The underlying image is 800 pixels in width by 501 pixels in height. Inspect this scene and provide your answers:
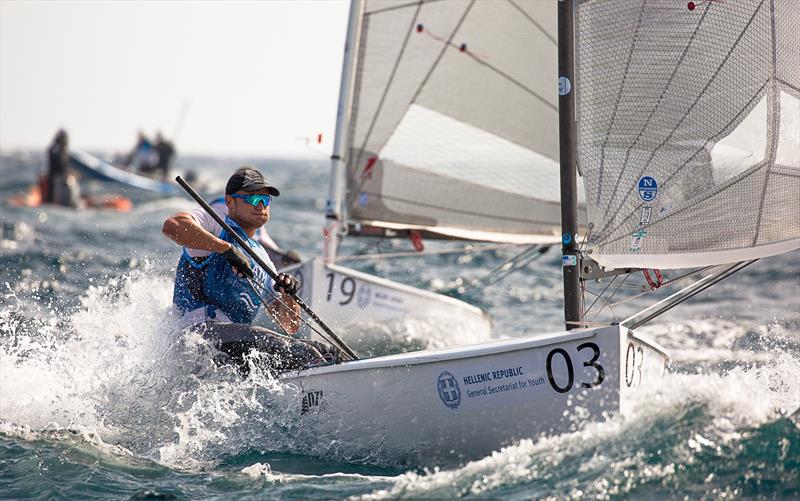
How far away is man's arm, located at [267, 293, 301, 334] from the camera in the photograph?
16.5ft

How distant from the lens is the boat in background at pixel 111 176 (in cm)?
2320

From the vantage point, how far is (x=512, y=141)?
7605 mm

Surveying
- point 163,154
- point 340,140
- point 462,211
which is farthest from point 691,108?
point 163,154

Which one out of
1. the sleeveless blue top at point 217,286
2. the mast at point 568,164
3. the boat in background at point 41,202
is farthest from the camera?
the boat in background at point 41,202

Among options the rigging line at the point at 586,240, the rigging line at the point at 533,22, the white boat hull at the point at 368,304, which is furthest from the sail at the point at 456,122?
the rigging line at the point at 586,240

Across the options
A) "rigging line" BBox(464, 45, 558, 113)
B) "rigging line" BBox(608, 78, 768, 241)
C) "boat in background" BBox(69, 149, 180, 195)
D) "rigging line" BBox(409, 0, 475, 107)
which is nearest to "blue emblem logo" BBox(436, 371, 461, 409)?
"rigging line" BBox(608, 78, 768, 241)

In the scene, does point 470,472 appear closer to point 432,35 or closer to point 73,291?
point 432,35

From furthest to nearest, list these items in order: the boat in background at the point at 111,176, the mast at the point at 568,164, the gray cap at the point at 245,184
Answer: the boat in background at the point at 111,176 → the gray cap at the point at 245,184 → the mast at the point at 568,164

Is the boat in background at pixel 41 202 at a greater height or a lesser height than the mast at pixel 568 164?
greater

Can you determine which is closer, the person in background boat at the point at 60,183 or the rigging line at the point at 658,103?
the rigging line at the point at 658,103

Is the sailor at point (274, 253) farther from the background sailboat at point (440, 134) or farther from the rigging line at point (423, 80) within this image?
the rigging line at point (423, 80)

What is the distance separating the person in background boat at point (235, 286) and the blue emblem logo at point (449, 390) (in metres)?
0.70

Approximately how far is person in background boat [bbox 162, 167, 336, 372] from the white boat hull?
2.60 meters

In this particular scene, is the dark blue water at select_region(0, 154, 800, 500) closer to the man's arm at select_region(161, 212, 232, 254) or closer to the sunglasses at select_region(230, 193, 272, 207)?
the man's arm at select_region(161, 212, 232, 254)
